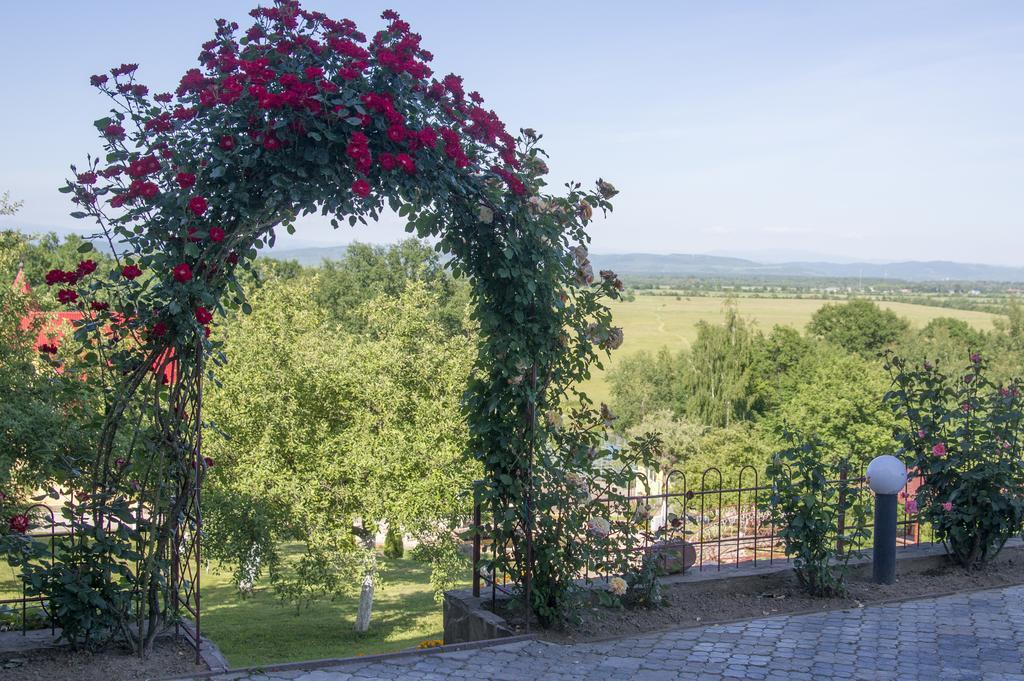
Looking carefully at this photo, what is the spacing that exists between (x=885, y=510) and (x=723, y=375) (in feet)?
135

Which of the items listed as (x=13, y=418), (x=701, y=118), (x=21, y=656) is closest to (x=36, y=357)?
(x=13, y=418)

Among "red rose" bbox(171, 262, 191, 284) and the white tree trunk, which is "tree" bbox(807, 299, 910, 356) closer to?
the white tree trunk

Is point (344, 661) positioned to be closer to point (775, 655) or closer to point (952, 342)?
point (775, 655)

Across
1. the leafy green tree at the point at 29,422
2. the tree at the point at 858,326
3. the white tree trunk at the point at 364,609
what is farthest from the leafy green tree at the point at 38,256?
the tree at the point at 858,326

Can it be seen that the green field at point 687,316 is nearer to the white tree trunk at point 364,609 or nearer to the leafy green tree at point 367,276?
the leafy green tree at point 367,276

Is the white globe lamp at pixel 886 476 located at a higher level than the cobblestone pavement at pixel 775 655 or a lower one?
higher

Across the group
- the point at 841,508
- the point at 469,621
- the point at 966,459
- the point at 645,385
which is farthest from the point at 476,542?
the point at 645,385

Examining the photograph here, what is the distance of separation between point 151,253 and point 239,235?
0.45m

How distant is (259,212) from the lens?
15.3 feet

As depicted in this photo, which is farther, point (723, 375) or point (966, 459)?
point (723, 375)

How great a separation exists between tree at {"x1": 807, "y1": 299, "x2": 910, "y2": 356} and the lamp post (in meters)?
51.4

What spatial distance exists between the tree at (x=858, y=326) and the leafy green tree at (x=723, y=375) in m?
11.0

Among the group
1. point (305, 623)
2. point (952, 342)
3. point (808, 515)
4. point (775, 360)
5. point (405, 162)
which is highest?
point (405, 162)

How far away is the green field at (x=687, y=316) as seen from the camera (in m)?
83.8
